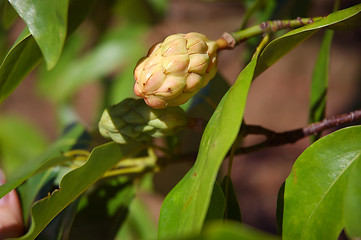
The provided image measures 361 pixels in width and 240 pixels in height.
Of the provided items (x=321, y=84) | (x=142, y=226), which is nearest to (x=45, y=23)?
(x=321, y=84)

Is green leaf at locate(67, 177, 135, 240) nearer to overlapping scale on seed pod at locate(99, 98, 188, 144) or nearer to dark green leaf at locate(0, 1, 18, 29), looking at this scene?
overlapping scale on seed pod at locate(99, 98, 188, 144)

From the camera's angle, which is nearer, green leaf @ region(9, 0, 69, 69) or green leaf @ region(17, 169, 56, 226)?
green leaf @ region(9, 0, 69, 69)

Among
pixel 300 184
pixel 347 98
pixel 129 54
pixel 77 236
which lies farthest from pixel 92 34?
pixel 347 98

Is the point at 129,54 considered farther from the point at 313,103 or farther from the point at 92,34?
the point at 313,103

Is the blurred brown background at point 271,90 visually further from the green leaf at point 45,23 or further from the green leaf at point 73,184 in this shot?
the green leaf at point 45,23

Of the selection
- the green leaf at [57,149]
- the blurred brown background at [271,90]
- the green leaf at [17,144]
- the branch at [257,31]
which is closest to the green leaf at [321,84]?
the branch at [257,31]

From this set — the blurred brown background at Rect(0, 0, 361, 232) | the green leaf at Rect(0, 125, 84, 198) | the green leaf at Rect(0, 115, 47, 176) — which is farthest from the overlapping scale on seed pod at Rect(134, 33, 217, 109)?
the blurred brown background at Rect(0, 0, 361, 232)
